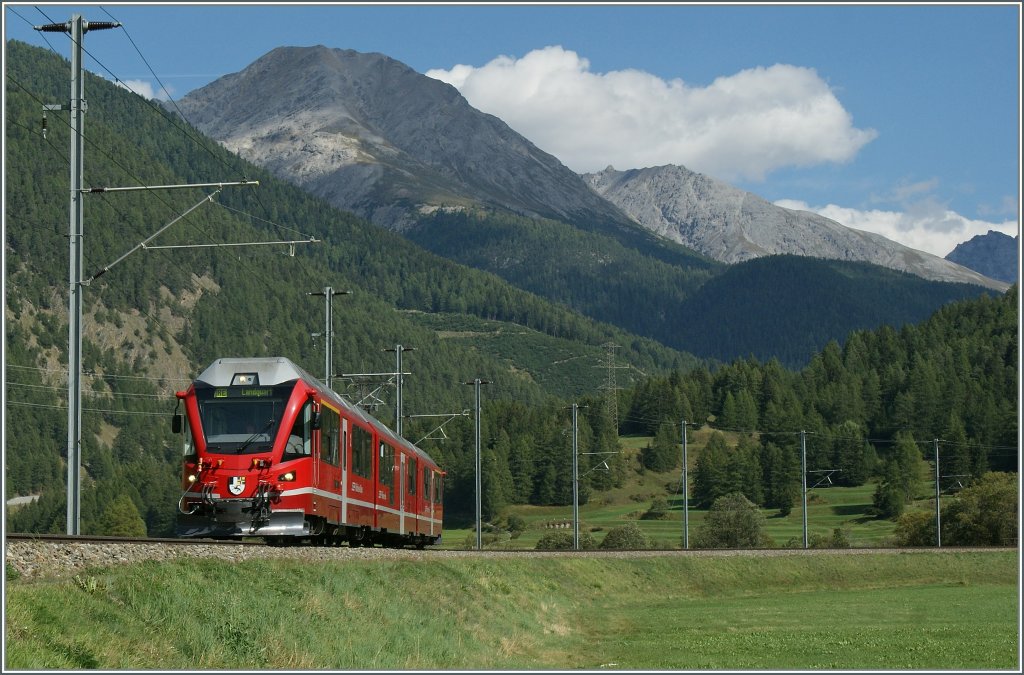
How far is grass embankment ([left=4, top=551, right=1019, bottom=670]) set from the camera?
16.5 metres

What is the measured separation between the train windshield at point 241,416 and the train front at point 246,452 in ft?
0.07

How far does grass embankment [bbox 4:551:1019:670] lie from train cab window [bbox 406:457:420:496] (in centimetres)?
358

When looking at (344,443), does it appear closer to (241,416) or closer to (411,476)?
(241,416)

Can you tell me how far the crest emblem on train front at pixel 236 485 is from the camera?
29531 mm

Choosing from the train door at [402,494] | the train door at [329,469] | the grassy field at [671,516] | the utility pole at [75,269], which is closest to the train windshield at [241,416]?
the train door at [329,469]

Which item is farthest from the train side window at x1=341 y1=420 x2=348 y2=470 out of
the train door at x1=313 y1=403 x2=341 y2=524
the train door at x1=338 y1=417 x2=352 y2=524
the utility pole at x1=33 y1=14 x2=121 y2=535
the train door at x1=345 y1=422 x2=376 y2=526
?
the utility pole at x1=33 y1=14 x2=121 y2=535

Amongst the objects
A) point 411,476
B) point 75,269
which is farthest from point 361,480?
point 411,476

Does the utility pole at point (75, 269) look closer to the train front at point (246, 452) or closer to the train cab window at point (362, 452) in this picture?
the train front at point (246, 452)

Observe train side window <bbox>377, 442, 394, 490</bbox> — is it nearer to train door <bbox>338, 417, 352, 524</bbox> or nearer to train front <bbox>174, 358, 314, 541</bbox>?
train door <bbox>338, 417, 352, 524</bbox>

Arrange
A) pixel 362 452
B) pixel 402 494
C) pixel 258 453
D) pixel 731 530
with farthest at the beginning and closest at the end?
pixel 731 530
pixel 402 494
pixel 362 452
pixel 258 453

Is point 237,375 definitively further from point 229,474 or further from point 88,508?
point 88,508

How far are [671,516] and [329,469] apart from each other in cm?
14075

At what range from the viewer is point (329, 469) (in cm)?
3200

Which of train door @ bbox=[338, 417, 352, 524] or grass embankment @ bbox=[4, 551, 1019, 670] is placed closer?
grass embankment @ bbox=[4, 551, 1019, 670]
